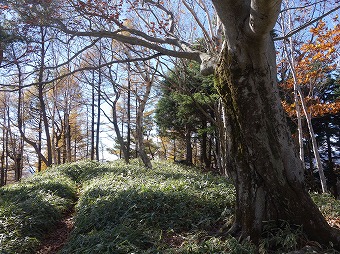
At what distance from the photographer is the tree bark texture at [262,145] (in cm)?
297

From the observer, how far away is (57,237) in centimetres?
471

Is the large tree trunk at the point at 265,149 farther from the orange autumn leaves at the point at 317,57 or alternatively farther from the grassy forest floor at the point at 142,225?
the orange autumn leaves at the point at 317,57

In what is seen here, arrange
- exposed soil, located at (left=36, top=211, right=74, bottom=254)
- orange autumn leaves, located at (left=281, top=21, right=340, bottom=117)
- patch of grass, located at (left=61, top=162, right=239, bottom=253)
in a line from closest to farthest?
patch of grass, located at (left=61, top=162, right=239, bottom=253), exposed soil, located at (left=36, top=211, right=74, bottom=254), orange autumn leaves, located at (left=281, top=21, right=340, bottom=117)

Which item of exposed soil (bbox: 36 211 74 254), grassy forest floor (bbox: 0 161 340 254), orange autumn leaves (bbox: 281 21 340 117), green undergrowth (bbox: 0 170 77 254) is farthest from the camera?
orange autumn leaves (bbox: 281 21 340 117)

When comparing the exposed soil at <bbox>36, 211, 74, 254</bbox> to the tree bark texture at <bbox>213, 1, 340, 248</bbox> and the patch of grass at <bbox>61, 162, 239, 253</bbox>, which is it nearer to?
the patch of grass at <bbox>61, 162, 239, 253</bbox>

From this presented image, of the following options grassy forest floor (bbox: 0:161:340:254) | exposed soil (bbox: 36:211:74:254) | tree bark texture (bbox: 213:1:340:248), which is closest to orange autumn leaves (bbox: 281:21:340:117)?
grassy forest floor (bbox: 0:161:340:254)

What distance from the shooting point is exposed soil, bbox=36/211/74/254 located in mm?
4161

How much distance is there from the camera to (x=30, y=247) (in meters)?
4.00

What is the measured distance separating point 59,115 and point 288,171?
20.4m

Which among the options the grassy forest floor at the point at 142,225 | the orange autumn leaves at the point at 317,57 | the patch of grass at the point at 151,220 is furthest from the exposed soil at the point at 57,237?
the orange autumn leaves at the point at 317,57

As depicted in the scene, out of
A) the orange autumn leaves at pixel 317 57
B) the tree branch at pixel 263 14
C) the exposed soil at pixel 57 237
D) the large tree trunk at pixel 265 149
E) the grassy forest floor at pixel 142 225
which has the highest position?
the orange autumn leaves at pixel 317 57

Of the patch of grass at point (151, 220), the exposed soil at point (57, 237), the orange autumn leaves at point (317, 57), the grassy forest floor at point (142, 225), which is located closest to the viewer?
the grassy forest floor at point (142, 225)

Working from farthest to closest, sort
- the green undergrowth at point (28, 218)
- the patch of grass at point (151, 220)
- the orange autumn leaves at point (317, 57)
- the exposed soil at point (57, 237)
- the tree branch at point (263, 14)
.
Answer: the orange autumn leaves at point (317, 57), the exposed soil at point (57, 237), the green undergrowth at point (28, 218), the patch of grass at point (151, 220), the tree branch at point (263, 14)

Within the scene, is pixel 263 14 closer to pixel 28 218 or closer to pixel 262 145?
pixel 262 145
